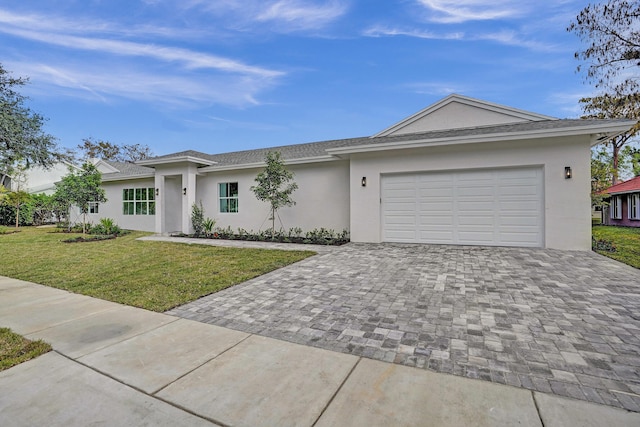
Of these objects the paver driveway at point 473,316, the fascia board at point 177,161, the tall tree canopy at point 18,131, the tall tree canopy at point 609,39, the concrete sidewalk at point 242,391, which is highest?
the tall tree canopy at point 609,39

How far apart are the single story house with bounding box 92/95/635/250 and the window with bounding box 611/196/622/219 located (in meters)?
17.7

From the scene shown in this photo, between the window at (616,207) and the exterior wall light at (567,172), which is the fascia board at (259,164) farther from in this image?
the window at (616,207)

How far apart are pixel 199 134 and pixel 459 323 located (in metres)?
25.6

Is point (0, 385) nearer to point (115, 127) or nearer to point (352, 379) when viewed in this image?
point (352, 379)

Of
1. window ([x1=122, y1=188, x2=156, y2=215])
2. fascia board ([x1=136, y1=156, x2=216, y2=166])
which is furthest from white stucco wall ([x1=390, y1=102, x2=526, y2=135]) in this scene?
window ([x1=122, y1=188, x2=156, y2=215])

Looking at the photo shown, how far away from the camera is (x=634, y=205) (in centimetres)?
1844

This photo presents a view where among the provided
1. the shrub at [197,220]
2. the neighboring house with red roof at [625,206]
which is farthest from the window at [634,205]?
the shrub at [197,220]

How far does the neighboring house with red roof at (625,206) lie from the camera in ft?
59.4

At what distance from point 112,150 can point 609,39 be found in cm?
4103

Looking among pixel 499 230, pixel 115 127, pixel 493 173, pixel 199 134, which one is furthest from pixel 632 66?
pixel 115 127

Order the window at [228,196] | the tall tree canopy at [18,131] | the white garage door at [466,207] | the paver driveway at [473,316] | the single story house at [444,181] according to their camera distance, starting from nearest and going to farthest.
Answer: the paver driveway at [473,316] → the single story house at [444,181] → the white garage door at [466,207] → the window at [228,196] → the tall tree canopy at [18,131]

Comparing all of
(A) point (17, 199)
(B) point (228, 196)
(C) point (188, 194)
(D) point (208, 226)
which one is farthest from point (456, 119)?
(A) point (17, 199)

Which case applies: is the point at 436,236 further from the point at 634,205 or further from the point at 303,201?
the point at 634,205

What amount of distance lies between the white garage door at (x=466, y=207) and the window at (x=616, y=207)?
1884cm
